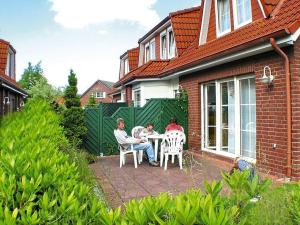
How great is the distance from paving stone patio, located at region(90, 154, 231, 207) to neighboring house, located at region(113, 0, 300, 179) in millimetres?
1128

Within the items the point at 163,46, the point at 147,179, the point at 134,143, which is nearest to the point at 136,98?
the point at 163,46

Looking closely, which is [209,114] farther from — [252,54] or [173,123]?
[252,54]

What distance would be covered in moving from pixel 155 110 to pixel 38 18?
1293 cm

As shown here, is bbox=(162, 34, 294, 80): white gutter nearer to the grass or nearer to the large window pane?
the large window pane

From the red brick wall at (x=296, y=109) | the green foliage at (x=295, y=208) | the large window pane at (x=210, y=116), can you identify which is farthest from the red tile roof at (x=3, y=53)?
the green foliage at (x=295, y=208)

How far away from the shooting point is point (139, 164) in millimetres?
10719

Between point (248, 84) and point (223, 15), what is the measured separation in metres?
3.32

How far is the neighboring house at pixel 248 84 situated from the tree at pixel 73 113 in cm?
354

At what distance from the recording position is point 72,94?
12531 mm

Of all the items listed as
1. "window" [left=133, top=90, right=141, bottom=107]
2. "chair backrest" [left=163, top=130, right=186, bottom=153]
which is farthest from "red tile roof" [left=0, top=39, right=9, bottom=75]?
"chair backrest" [left=163, top=130, right=186, bottom=153]

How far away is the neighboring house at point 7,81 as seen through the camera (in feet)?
59.1

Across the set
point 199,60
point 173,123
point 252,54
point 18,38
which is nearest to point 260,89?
point 252,54

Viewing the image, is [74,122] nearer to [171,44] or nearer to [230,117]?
[230,117]

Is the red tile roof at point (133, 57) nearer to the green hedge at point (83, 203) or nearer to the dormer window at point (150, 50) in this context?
the dormer window at point (150, 50)
